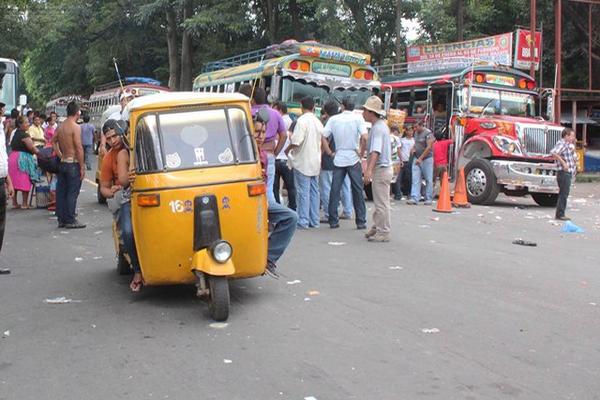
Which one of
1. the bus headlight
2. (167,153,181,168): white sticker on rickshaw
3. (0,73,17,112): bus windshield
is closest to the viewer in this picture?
(167,153,181,168): white sticker on rickshaw

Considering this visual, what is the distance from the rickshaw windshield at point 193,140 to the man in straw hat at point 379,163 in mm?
3573

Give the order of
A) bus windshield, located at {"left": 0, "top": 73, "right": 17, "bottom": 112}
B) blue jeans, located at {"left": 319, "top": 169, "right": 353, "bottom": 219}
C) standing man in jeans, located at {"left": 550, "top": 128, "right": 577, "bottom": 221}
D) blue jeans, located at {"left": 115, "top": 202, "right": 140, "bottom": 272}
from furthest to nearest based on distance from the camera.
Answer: bus windshield, located at {"left": 0, "top": 73, "right": 17, "bottom": 112}
standing man in jeans, located at {"left": 550, "top": 128, "right": 577, "bottom": 221}
blue jeans, located at {"left": 319, "top": 169, "right": 353, "bottom": 219}
blue jeans, located at {"left": 115, "top": 202, "right": 140, "bottom": 272}

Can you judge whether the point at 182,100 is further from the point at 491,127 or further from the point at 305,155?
the point at 491,127

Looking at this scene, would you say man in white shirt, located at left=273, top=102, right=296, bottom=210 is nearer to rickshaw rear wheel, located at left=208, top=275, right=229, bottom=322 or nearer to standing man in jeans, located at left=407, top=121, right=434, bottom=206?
standing man in jeans, located at left=407, top=121, right=434, bottom=206

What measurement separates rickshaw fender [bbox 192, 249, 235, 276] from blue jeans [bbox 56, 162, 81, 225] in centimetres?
566

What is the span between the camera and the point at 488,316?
596 centimetres

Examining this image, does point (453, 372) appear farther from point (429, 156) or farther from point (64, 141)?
point (429, 156)

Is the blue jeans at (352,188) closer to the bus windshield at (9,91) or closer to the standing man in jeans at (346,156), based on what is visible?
the standing man in jeans at (346,156)

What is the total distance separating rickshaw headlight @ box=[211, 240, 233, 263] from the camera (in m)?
5.60

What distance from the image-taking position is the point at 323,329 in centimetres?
548

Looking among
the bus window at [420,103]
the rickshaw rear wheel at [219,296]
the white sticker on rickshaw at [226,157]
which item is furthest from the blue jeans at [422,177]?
the rickshaw rear wheel at [219,296]

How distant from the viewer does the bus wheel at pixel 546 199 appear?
1599cm

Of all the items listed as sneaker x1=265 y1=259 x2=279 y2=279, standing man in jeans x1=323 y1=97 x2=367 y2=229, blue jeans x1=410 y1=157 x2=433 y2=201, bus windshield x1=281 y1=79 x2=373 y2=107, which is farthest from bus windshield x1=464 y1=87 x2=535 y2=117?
sneaker x1=265 y1=259 x2=279 y2=279

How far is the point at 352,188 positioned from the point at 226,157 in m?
4.81
